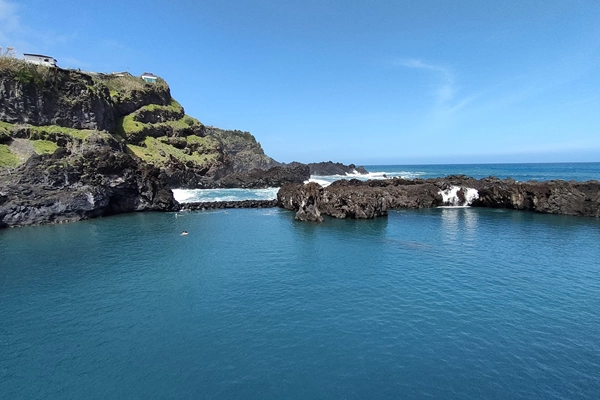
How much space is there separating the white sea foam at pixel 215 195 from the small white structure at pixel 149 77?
57273mm

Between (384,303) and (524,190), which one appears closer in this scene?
(384,303)

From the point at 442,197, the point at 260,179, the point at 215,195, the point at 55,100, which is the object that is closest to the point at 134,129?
the point at 55,100

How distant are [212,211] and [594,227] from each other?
60.9m

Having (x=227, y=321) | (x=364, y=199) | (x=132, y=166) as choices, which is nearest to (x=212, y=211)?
(x=132, y=166)

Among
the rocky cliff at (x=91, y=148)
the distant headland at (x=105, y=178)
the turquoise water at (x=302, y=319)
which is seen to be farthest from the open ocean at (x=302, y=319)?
the rocky cliff at (x=91, y=148)

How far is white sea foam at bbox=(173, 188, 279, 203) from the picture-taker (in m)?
78.9

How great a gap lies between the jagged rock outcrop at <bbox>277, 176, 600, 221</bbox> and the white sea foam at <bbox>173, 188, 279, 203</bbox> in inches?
641

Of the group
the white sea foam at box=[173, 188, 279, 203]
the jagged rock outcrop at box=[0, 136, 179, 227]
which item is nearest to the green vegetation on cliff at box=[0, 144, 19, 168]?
the jagged rock outcrop at box=[0, 136, 179, 227]

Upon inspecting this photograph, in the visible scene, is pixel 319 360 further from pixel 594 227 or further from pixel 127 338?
pixel 594 227

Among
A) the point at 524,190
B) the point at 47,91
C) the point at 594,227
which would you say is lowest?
the point at 594,227

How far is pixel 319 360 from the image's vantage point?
15.7 meters

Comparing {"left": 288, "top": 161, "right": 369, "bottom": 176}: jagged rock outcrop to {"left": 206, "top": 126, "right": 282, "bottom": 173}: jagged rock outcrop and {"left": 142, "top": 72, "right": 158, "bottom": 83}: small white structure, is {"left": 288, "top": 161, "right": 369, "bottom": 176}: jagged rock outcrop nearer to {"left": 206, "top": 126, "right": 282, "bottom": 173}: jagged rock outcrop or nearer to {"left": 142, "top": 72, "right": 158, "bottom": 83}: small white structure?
{"left": 206, "top": 126, "right": 282, "bottom": 173}: jagged rock outcrop

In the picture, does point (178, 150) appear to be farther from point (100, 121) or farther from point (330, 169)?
point (330, 169)

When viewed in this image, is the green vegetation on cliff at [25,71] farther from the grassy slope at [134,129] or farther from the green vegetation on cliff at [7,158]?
the green vegetation on cliff at [7,158]
